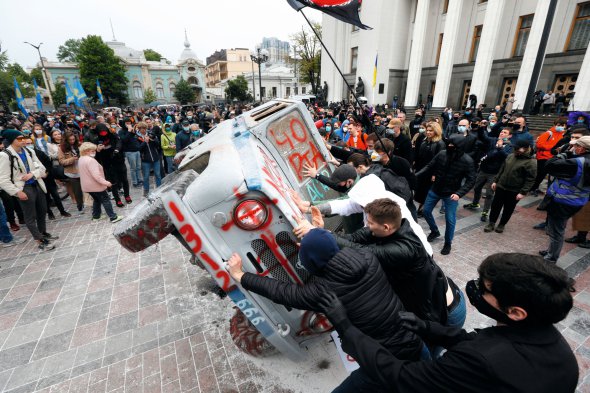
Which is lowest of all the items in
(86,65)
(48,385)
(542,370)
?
(48,385)

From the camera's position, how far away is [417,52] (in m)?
22.1

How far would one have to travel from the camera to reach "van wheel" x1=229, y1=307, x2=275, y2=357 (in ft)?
9.45

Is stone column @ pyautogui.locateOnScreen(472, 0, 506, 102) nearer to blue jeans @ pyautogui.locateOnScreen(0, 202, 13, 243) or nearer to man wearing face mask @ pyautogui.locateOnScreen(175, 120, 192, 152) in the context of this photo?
man wearing face mask @ pyautogui.locateOnScreen(175, 120, 192, 152)

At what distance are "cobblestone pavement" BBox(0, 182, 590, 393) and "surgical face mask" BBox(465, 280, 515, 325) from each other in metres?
1.80

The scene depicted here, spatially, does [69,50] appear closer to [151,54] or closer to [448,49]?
[151,54]

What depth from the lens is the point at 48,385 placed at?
2.70 metres

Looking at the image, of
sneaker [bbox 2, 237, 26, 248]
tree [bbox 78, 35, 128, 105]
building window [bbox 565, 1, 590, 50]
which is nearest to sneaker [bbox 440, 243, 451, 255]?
sneaker [bbox 2, 237, 26, 248]

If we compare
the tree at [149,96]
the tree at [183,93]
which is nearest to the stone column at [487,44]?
the tree at [183,93]

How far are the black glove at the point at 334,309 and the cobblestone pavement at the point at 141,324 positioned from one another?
55.3 inches

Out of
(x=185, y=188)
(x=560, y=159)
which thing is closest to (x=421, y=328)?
(x=185, y=188)

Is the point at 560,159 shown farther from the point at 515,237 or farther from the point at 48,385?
the point at 48,385

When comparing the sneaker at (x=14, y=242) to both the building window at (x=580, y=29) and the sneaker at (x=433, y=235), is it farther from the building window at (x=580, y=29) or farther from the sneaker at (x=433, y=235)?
the building window at (x=580, y=29)

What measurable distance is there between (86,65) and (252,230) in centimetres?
5926

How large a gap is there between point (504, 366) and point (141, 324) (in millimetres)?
3625
